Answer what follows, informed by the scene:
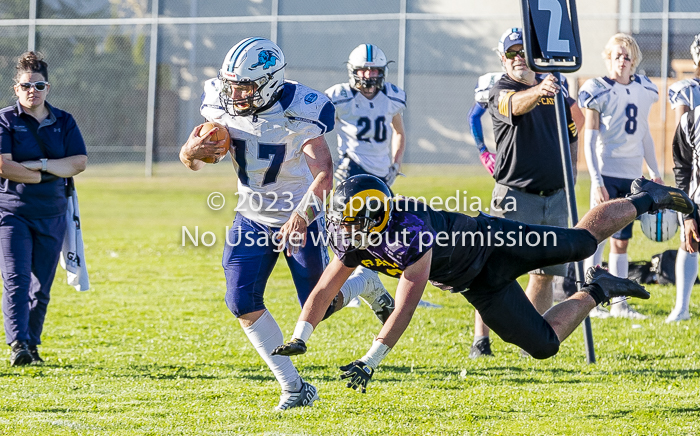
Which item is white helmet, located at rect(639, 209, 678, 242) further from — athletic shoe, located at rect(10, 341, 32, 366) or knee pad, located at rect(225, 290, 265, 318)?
athletic shoe, located at rect(10, 341, 32, 366)

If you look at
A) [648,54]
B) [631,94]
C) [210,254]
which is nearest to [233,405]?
[631,94]

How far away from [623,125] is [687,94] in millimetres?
689

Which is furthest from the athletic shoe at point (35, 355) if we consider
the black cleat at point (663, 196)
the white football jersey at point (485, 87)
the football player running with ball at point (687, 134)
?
the football player running with ball at point (687, 134)

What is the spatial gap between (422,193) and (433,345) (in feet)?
31.5

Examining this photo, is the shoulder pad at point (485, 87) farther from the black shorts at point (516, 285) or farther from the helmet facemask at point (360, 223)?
the helmet facemask at point (360, 223)

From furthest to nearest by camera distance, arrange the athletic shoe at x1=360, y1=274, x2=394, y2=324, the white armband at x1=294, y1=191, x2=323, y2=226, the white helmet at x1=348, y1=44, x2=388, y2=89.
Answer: the white helmet at x1=348, y1=44, x2=388, y2=89 < the athletic shoe at x1=360, y1=274, x2=394, y2=324 < the white armband at x1=294, y1=191, x2=323, y2=226

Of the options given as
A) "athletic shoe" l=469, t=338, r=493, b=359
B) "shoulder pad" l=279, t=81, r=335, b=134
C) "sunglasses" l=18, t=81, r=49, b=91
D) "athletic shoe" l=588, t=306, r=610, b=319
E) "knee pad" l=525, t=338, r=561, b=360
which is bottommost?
"athletic shoe" l=469, t=338, r=493, b=359

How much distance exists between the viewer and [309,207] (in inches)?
167

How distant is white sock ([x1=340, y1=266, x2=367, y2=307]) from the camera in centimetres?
496

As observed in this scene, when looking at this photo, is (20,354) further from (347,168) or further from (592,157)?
(592,157)

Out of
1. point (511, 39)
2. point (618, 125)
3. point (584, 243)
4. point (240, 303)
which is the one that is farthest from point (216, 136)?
point (618, 125)

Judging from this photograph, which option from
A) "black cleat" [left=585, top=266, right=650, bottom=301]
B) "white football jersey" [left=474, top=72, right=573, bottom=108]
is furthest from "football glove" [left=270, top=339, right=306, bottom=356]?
"white football jersey" [left=474, top=72, right=573, bottom=108]

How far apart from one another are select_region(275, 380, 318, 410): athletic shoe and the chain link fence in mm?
Result: 11663

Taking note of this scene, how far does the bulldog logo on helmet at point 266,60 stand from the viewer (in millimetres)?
4320
